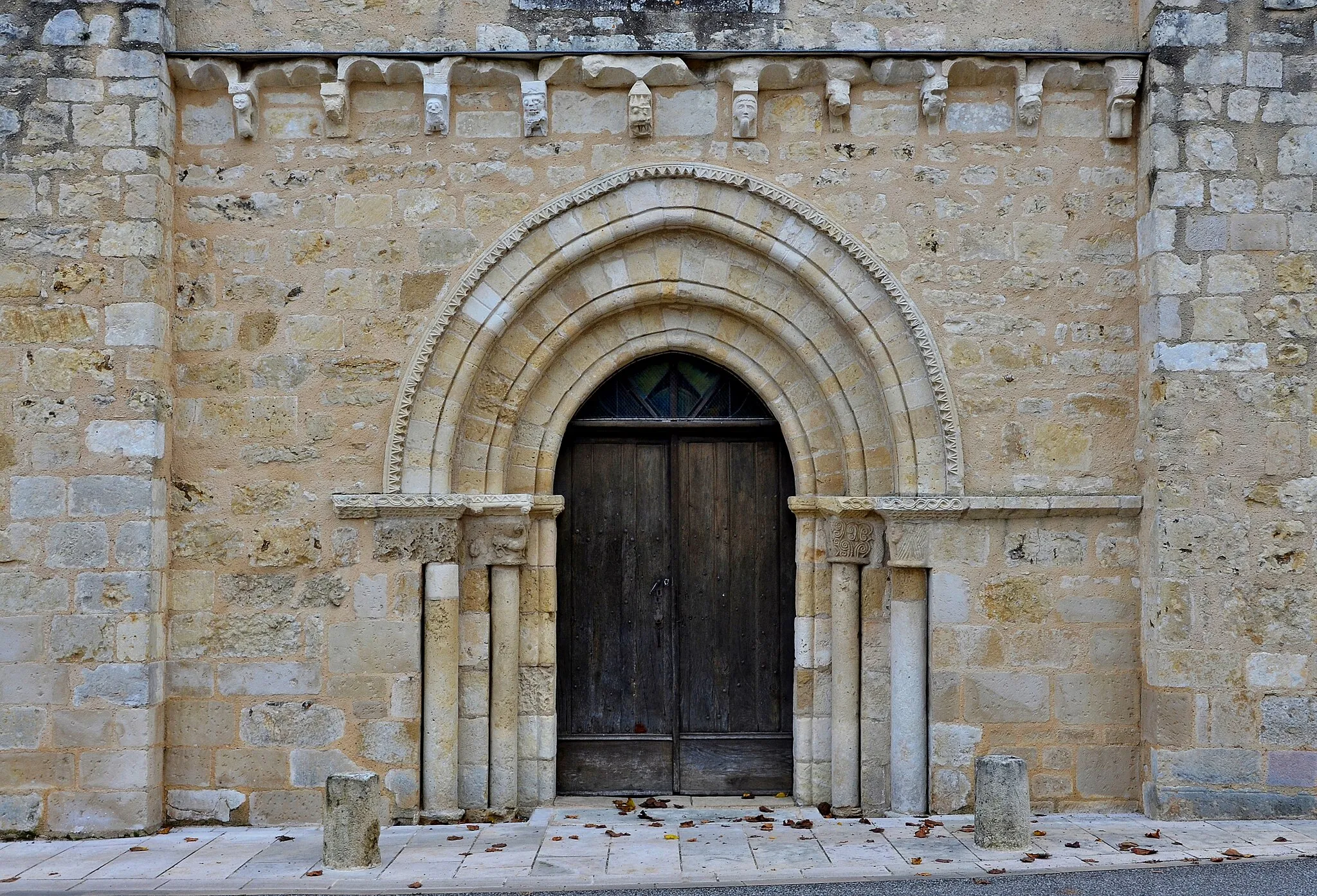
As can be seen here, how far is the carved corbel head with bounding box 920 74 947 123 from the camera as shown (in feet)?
20.5

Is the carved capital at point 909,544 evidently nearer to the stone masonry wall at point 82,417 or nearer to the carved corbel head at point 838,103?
the carved corbel head at point 838,103

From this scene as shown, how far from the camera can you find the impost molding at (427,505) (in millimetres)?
6230

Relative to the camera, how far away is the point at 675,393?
275 inches

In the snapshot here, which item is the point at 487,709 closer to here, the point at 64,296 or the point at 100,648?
the point at 100,648

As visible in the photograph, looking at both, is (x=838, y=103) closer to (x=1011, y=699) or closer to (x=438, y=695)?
(x=1011, y=699)

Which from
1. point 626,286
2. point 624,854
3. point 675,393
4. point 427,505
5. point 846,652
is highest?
point 626,286

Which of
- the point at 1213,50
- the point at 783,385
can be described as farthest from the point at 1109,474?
the point at 1213,50

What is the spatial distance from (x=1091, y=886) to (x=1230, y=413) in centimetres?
251

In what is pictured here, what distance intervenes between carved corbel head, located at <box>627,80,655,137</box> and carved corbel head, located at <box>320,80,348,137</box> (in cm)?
149

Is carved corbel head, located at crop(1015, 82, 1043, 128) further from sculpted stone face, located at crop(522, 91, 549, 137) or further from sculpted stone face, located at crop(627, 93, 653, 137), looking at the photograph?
sculpted stone face, located at crop(522, 91, 549, 137)

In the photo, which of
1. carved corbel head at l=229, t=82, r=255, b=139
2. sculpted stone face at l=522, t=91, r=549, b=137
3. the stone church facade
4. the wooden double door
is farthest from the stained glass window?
carved corbel head at l=229, t=82, r=255, b=139

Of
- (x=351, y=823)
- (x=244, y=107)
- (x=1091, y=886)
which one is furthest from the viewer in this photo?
(x=244, y=107)

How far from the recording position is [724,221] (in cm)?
642

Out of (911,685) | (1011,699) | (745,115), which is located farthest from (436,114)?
(1011,699)
